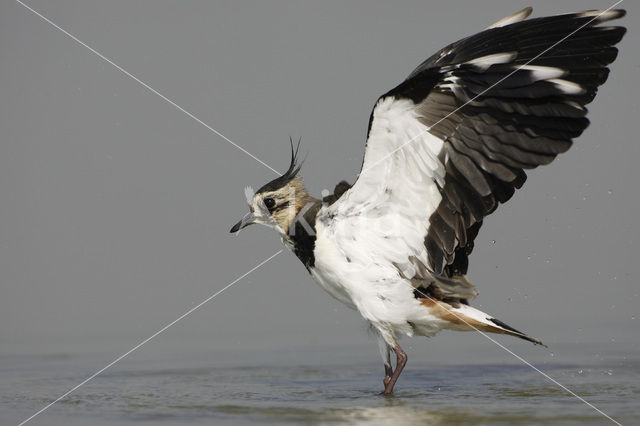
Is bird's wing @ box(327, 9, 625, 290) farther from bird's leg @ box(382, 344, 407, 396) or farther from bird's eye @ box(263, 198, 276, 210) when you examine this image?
bird's leg @ box(382, 344, 407, 396)

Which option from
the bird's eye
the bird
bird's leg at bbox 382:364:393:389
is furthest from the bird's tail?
the bird's eye

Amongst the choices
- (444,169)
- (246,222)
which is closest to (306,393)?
(246,222)

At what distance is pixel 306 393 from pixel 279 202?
4.93ft

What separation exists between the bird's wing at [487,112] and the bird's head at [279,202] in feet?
2.83

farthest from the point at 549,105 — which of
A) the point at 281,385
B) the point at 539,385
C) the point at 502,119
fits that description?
the point at 281,385

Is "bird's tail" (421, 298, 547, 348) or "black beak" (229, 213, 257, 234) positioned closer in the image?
"bird's tail" (421, 298, 547, 348)

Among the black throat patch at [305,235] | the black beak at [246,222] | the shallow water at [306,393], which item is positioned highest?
the black beak at [246,222]

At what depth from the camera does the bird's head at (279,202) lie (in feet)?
26.9

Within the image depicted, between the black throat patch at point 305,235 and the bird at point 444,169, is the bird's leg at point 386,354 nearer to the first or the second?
the bird at point 444,169

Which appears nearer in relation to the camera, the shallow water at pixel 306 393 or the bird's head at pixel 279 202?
→ the shallow water at pixel 306 393

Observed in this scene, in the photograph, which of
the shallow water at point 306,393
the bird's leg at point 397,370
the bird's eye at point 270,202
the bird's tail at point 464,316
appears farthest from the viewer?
the bird's eye at point 270,202

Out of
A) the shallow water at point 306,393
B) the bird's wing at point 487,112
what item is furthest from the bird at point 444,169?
the shallow water at point 306,393

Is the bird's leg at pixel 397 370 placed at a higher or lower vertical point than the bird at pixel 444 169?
lower

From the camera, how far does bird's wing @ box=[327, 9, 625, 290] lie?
6938mm
